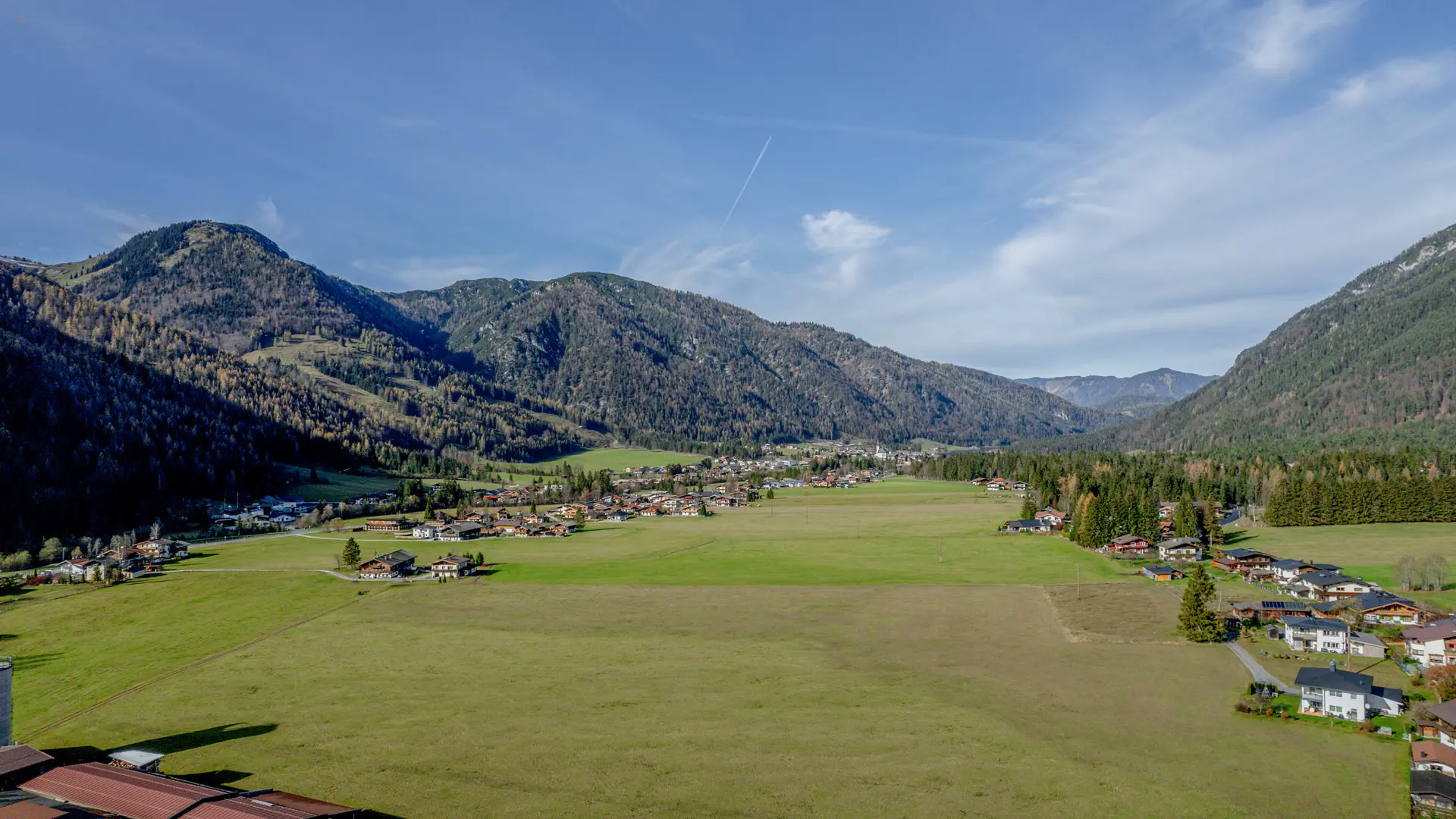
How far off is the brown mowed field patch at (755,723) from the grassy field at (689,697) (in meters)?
0.17

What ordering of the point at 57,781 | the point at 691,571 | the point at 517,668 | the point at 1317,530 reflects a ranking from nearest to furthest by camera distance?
the point at 57,781
the point at 517,668
the point at 691,571
the point at 1317,530

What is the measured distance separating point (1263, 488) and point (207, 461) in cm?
18738

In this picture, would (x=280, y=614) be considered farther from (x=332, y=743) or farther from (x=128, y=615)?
(x=332, y=743)

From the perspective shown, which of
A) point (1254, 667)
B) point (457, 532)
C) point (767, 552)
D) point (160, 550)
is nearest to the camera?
point (1254, 667)

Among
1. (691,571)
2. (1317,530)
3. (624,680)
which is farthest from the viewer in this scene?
(1317,530)

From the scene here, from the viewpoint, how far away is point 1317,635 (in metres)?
46.8

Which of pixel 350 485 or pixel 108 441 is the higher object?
pixel 108 441

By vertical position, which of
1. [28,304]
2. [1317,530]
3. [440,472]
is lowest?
[1317,530]

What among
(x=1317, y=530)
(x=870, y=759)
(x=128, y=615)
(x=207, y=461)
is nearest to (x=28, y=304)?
(x=207, y=461)

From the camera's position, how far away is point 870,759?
30109 mm

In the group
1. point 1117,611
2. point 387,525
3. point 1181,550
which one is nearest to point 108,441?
point 387,525

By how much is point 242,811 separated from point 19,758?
39.6 ft

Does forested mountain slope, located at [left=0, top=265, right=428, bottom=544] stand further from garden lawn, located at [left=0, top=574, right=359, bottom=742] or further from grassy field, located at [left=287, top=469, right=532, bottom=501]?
garden lawn, located at [left=0, top=574, right=359, bottom=742]

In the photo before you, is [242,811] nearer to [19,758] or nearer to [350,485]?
[19,758]
